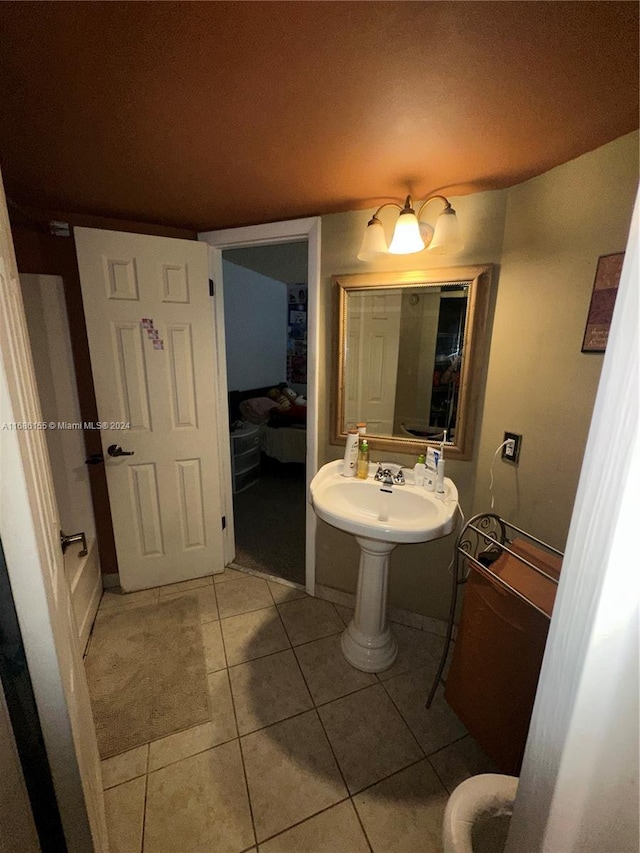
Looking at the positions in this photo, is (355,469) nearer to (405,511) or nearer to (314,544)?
(405,511)

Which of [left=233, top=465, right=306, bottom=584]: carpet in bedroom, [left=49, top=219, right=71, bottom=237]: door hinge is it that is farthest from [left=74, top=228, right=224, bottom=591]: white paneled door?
[left=233, top=465, right=306, bottom=584]: carpet in bedroom

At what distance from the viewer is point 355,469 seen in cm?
166

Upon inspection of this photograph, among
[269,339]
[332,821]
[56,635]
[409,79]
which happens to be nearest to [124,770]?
[332,821]

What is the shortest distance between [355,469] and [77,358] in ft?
5.33

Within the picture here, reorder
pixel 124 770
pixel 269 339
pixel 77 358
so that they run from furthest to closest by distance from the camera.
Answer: pixel 269 339, pixel 77 358, pixel 124 770

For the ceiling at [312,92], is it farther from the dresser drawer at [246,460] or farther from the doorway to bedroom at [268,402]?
the dresser drawer at [246,460]

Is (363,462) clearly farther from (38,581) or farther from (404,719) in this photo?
(38,581)

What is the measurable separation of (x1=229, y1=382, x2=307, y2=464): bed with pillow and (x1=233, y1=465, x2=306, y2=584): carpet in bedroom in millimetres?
219

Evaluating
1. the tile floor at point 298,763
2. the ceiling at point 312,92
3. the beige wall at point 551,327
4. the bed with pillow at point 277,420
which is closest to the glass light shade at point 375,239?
the ceiling at point 312,92

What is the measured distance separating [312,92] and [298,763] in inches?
82.4

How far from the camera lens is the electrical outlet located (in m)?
1.36

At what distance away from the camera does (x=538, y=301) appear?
125cm

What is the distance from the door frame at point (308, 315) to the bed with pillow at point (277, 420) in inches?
58.7

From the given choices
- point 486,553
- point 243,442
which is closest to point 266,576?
point 486,553
